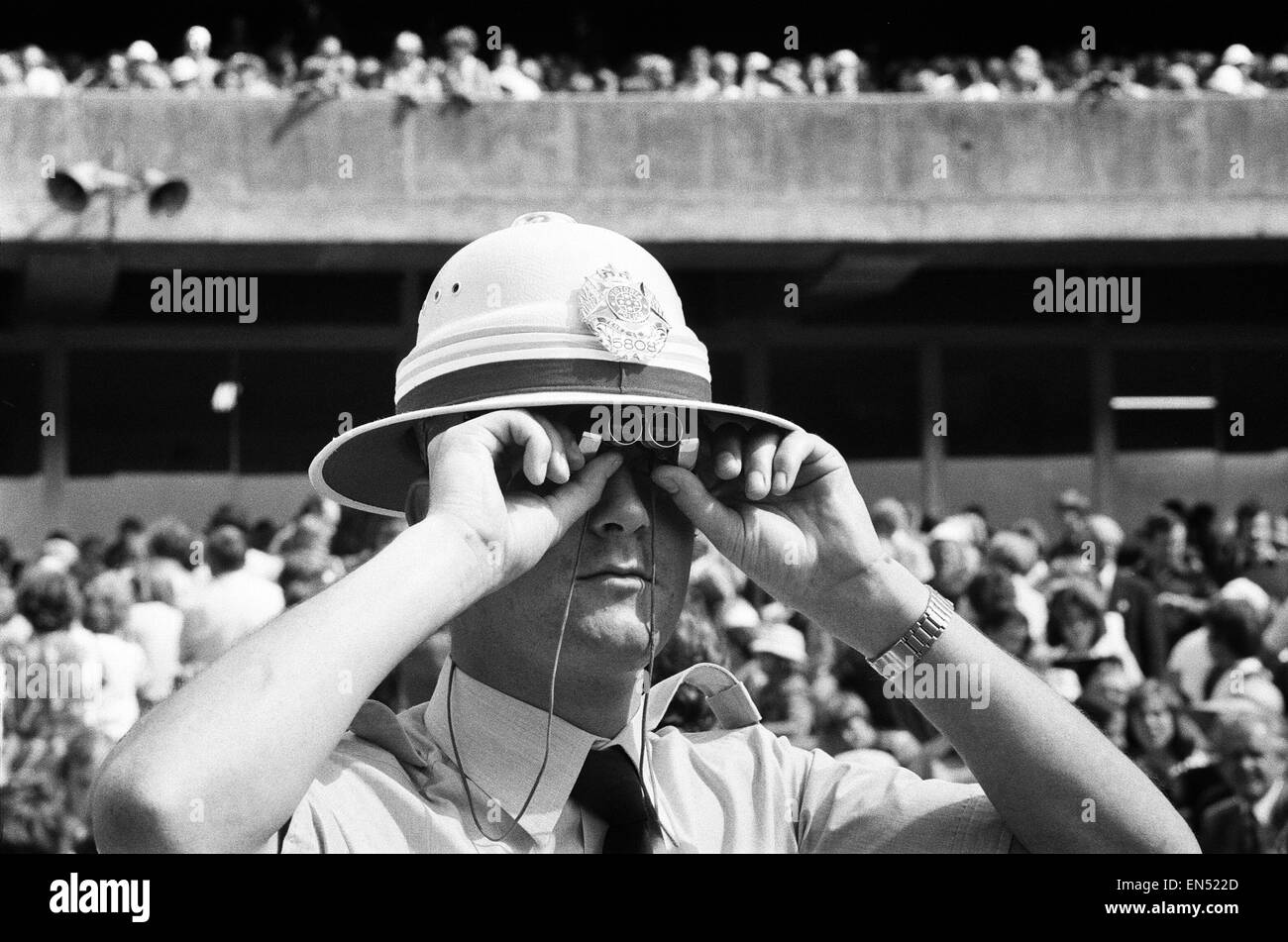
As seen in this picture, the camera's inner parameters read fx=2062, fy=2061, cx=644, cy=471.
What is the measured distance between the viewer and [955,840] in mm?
2555

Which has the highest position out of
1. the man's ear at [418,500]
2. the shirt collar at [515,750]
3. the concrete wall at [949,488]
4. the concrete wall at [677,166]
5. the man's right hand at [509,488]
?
the concrete wall at [677,166]

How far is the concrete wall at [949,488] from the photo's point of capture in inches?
609

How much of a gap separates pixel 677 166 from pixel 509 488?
12.2 metres

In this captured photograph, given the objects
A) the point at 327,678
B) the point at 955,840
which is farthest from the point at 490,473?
the point at 955,840

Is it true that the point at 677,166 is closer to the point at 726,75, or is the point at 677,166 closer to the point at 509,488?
the point at 726,75

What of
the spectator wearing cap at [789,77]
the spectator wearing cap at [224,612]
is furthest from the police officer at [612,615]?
the spectator wearing cap at [789,77]

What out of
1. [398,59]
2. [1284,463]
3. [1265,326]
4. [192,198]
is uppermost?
[398,59]

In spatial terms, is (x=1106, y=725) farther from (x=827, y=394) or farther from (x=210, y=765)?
(x=827, y=394)

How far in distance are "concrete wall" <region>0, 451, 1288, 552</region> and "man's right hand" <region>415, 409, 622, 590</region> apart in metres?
13.1

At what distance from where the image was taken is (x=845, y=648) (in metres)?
7.02

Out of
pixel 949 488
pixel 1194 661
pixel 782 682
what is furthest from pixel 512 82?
pixel 782 682

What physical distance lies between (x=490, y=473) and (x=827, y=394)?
45.8 feet

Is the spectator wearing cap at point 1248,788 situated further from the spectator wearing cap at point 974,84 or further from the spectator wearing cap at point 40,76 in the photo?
the spectator wearing cap at point 40,76

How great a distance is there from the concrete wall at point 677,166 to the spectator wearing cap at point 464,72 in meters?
0.16
